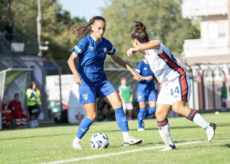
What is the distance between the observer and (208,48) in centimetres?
4544

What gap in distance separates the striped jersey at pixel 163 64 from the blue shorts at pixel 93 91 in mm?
1072

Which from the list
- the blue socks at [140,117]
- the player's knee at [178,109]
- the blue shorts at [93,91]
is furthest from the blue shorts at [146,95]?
the player's knee at [178,109]

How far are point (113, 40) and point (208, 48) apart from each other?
17.5m

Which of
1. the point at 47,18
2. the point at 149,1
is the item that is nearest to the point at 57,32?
the point at 47,18

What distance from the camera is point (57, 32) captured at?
189 feet

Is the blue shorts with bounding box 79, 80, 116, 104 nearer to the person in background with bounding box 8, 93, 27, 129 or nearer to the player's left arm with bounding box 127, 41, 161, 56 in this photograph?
the player's left arm with bounding box 127, 41, 161, 56

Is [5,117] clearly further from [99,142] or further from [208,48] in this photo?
[208,48]

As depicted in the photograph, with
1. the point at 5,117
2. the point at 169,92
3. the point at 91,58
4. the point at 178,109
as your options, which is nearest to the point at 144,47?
the point at 169,92

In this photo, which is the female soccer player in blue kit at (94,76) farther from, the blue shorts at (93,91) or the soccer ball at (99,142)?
the soccer ball at (99,142)

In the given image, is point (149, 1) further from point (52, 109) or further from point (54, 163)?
point (54, 163)

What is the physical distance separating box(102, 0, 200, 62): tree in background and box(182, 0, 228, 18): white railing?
1046 centimetres

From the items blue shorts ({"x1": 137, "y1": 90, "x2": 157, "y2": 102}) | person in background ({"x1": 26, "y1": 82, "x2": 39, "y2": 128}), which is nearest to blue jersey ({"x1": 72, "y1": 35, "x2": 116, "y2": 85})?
blue shorts ({"x1": 137, "y1": 90, "x2": 157, "y2": 102})

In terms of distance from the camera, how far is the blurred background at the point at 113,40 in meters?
25.2

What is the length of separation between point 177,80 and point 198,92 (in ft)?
84.6
